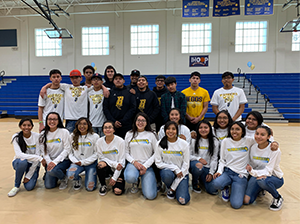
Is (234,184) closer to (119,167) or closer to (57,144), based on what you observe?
(119,167)

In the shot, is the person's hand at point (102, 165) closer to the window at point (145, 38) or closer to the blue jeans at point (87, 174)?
the blue jeans at point (87, 174)

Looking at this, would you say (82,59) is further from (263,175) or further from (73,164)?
(263,175)

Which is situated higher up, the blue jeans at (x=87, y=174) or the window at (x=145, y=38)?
the window at (x=145, y=38)

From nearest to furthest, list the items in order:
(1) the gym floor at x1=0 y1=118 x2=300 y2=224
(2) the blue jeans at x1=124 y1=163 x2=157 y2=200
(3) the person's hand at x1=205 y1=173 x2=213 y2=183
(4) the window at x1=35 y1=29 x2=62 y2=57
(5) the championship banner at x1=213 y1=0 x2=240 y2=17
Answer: (1) the gym floor at x1=0 y1=118 x2=300 y2=224
(2) the blue jeans at x1=124 y1=163 x2=157 y2=200
(3) the person's hand at x1=205 y1=173 x2=213 y2=183
(5) the championship banner at x1=213 y1=0 x2=240 y2=17
(4) the window at x1=35 y1=29 x2=62 y2=57

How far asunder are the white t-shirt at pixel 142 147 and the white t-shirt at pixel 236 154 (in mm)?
992

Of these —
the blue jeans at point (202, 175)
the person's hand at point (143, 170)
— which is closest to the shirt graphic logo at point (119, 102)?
the person's hand at point (143, 170)

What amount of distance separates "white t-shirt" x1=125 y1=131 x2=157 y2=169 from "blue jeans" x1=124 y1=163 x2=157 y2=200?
14 centimetres

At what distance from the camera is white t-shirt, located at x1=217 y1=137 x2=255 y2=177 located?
285 cm

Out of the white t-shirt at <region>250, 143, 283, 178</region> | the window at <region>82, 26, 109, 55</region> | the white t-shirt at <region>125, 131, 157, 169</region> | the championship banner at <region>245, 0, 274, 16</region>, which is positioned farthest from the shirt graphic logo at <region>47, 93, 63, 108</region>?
the window at <region>82, 26, 109, 55</region>

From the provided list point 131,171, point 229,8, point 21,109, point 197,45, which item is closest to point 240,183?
point 131,171

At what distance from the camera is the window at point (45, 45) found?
55.7 ft

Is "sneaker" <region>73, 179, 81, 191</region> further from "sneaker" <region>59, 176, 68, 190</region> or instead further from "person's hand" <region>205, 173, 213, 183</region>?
"person's hand" <region>205, 173, 213, 183</region>

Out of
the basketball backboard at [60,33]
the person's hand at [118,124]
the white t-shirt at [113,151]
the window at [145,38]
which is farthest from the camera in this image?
the window at [145,38]

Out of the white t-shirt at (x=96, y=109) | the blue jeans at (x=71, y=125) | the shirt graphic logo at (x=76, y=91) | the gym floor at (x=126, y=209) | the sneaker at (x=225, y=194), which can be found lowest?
the gym floor at (x=126, y=209)
